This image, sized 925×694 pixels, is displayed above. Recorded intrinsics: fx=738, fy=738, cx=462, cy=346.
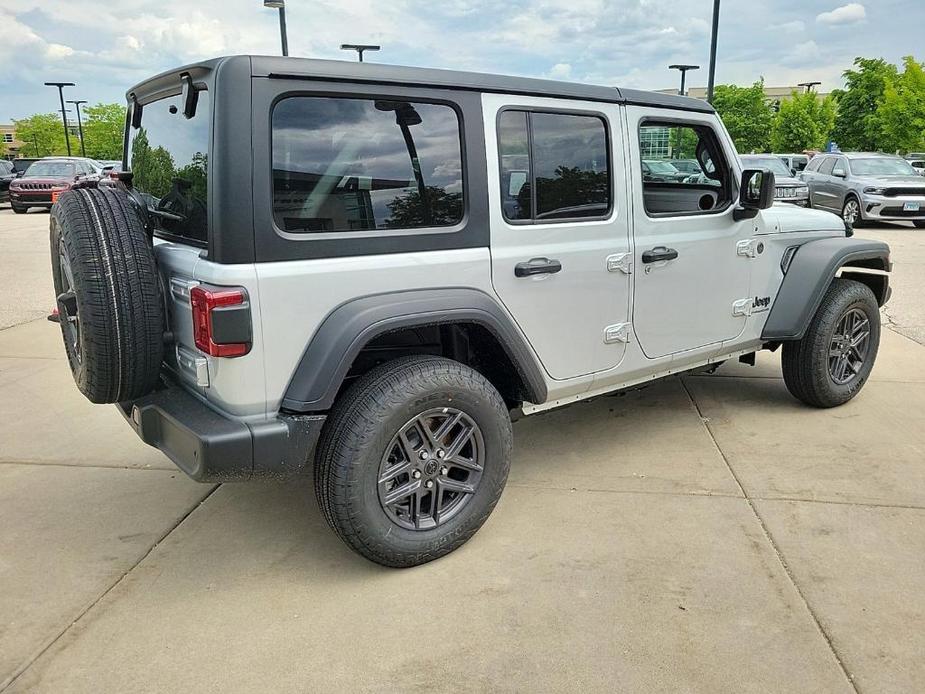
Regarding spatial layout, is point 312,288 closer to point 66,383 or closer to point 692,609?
point 692,609

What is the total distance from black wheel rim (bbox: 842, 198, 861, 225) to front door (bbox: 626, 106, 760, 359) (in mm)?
13092

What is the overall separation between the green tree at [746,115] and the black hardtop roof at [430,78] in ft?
127

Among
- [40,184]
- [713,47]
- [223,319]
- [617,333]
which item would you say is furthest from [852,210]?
[40,184]

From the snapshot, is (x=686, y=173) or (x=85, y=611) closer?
(x=85, y=611)

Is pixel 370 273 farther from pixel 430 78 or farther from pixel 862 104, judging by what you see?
pixel 862 104

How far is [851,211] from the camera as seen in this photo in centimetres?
1545

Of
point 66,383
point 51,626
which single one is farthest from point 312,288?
point 66,383

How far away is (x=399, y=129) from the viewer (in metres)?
2.75

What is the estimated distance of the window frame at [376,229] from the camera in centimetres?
248

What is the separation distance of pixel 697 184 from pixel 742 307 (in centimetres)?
72

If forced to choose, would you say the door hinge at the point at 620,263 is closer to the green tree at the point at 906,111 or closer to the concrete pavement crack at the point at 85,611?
the concrete pavement crack at the point at 85,611

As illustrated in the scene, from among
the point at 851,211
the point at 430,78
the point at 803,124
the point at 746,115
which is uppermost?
the point at 746,115

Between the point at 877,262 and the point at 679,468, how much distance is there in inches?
81.5

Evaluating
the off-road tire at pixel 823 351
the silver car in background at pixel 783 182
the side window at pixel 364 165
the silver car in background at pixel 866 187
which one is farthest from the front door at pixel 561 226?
the silver car in background at pixel 866 187
